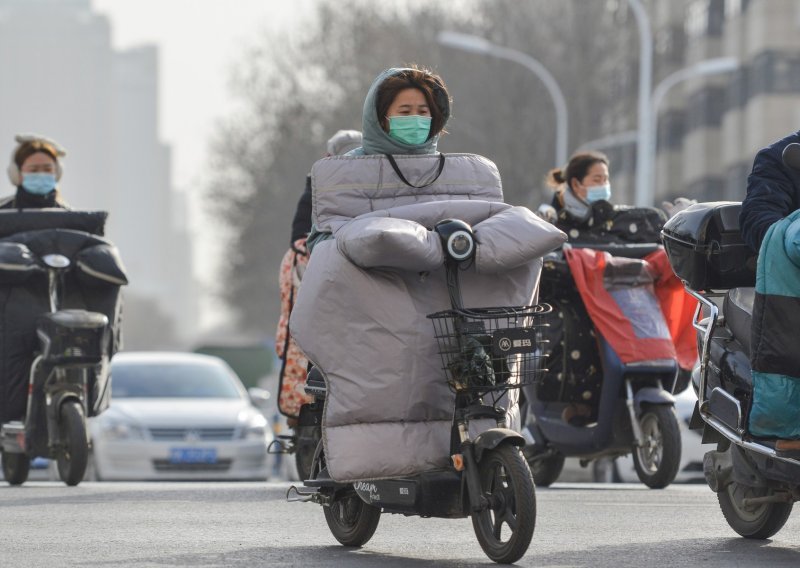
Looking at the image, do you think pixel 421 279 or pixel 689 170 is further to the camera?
pixel 689 170

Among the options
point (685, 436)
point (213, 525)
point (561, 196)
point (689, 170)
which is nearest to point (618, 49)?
point (689, 170)

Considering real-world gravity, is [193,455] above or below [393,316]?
below

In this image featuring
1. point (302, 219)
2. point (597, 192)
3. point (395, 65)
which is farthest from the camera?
point (395, 65)

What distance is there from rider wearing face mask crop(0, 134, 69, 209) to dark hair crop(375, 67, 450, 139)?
5584mm

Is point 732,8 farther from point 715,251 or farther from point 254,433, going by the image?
point 715,251

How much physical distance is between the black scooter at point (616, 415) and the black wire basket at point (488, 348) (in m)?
4.49

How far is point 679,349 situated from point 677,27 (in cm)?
4980

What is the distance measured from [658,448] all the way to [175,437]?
6882 mm

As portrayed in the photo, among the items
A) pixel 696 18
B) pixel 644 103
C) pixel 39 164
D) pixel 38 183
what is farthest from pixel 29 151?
pixel 696 18

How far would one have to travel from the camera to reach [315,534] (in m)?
9.17

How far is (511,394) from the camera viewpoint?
307 inches

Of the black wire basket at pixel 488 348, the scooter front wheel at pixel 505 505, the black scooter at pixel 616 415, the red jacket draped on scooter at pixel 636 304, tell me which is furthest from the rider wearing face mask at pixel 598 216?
the scooter front wheel at pixel 505 505

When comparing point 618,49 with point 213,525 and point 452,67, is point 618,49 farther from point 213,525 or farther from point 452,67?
point 213,525

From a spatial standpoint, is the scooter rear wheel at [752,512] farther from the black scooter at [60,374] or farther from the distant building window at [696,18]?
the distant building window at [696,18]
